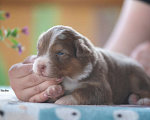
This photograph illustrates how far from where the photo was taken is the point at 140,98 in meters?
1.62

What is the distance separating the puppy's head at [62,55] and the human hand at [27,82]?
0.10 m

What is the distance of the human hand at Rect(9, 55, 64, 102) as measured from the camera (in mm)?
1313

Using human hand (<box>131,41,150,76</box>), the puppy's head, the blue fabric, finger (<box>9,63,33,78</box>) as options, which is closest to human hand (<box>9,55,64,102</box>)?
finger (<box>9,63,33,78</box>)

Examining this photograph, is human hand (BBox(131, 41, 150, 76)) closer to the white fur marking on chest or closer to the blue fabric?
the white fur marking on chest

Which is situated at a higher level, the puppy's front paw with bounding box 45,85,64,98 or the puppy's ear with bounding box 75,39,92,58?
the puppy's ear with bounding box 75,39,92,58

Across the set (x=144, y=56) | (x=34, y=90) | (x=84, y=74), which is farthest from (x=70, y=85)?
(x=144, y=56)

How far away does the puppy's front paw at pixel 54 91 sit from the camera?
1.25 meters

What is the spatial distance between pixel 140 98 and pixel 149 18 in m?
1.74

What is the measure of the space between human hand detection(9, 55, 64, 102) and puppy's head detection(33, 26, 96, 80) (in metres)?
0.10

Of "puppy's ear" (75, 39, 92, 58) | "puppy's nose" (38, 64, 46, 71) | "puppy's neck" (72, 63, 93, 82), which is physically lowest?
"puppy's neck" (72, 63, 93, 82)

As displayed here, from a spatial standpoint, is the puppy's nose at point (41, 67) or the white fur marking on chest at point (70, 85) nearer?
the puppy's nose at point (41, 67)

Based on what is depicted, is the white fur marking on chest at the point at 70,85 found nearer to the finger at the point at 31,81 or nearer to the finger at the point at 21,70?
the finger at the point at 31,81

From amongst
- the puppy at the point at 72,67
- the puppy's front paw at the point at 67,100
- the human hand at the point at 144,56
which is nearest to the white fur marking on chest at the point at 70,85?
the puppy at the point at 72,67

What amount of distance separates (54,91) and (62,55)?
0.64 ft
